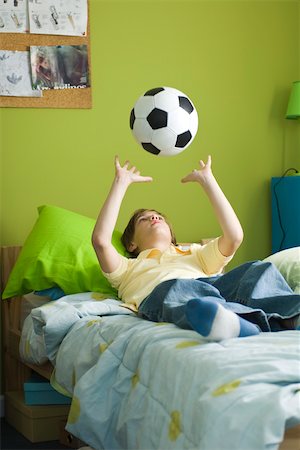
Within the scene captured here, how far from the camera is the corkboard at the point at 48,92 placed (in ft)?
10.4

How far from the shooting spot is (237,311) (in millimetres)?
1918

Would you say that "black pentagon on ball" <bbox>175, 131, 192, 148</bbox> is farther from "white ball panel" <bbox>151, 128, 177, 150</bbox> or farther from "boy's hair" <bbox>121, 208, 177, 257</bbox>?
"boy's hair" <bbox>121, 208, 177, 257</bbox>

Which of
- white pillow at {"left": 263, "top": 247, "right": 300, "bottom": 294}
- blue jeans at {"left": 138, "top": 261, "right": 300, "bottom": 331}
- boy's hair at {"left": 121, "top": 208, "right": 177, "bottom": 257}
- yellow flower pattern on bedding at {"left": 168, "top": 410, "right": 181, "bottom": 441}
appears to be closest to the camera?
yellow flower pattern on bedding at {"left": 168, "top": 410, "right": 181, "bottom": 441}

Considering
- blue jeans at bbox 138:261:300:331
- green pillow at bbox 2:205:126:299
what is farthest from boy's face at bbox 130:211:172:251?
blue jeans at bbox 138:261:300:331

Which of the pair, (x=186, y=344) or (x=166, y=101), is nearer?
(x=186, y=344)

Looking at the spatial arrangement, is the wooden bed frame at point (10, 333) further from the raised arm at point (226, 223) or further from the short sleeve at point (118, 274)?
the raised arm at point (226, 223)

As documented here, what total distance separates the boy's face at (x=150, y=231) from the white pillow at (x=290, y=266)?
0.43 m

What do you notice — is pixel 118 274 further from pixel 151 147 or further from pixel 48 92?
pixel 48 92

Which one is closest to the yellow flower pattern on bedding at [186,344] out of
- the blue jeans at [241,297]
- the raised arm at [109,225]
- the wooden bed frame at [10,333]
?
the blue jeans at [241,297]

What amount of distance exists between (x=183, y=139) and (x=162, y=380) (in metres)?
1.13

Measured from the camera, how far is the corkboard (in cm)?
317

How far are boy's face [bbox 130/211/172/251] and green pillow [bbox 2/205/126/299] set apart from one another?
4.8 inches

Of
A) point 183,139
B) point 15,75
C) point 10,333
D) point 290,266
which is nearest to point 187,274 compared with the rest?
point 290,266

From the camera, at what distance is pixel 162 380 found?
1.65m
